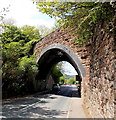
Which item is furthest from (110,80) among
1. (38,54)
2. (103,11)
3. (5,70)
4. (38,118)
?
(38,54)

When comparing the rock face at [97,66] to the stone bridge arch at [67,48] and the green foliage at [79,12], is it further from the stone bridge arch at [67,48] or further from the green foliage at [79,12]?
the green foliage at [79,12]

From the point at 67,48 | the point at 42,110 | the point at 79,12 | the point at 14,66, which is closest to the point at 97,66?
the point at 79,12

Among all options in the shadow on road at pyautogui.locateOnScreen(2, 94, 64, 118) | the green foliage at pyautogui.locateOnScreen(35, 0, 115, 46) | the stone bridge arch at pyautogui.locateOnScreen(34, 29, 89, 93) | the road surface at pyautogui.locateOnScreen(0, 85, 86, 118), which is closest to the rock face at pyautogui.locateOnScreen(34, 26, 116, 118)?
the stone bridge arch at pyautogui.locateOnScreen(34, 29, 89, 93)


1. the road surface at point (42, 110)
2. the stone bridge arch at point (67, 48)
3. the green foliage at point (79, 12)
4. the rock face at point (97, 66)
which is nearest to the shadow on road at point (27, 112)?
the road surface at point (42, 110)

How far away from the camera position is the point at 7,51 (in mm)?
15172

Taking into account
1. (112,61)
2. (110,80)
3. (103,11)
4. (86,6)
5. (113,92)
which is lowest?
(113,92)

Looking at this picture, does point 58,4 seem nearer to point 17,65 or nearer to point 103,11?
point 103,11

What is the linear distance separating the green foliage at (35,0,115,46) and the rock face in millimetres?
450

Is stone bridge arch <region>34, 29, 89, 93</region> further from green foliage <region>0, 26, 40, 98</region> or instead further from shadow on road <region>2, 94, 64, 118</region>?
shadow on road <region>2, 94, 64, 118</region>

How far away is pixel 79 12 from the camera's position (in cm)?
546

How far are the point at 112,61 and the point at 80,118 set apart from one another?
4011 millimetres

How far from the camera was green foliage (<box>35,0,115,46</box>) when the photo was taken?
4.36m

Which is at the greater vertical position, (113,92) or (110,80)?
(110,80)

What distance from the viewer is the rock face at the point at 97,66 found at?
12.8 feet
